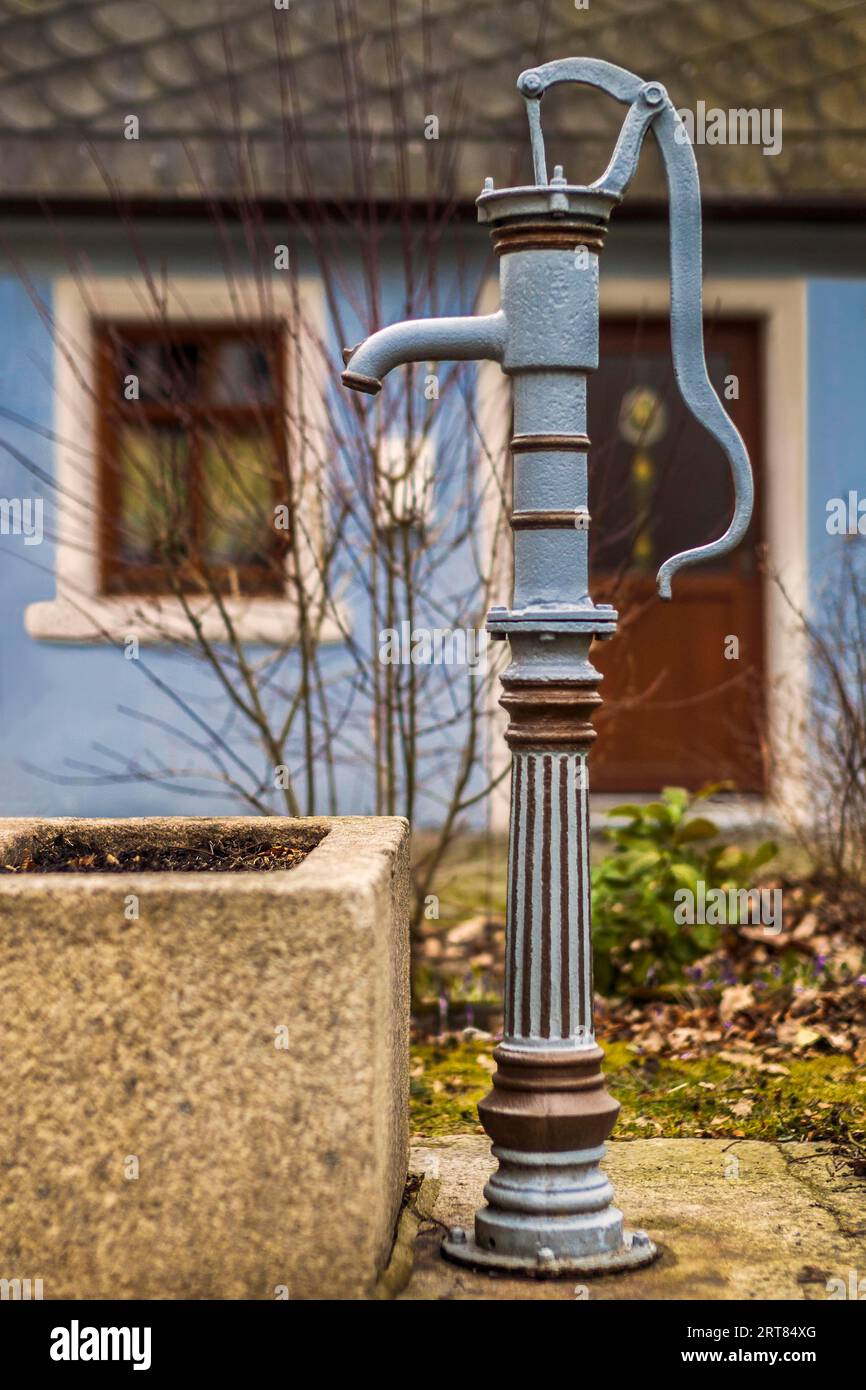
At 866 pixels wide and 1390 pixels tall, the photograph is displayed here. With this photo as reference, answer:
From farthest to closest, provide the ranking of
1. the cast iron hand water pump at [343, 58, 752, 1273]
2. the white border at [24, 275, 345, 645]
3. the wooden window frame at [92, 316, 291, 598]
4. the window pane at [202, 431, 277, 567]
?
the white border at [24, 275, 345, 645] < the wooden window frame at [92, 316, 291, 598] < the window pane at [202, 431, 277, 567] < the cast iron hand water pump at [343, 58, 752, 1273]

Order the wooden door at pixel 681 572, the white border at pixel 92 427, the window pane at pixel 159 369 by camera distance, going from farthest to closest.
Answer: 1. the wooden door at pixel 681 572
2. the white border at pixel 92 427
3. the window pane at pixel 159 369

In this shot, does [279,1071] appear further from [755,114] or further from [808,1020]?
[755,114]

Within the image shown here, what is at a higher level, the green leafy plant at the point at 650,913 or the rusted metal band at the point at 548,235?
the rusted metal band at the point at 548,235

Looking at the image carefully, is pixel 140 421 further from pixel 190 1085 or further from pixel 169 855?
pixel 190 1085

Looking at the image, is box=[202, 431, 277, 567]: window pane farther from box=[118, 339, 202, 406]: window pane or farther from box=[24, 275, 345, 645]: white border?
box=[24, 275, 345, 645]: white border

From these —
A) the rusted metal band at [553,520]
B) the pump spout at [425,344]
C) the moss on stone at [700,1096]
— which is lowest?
the moss on stone at [700,1096]

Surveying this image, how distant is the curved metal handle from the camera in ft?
11.0

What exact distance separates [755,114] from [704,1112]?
15.4 feet

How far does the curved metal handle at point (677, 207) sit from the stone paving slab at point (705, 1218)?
4.07 ft

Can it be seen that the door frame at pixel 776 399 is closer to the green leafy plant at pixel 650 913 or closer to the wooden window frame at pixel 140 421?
the wooden window frame at pixel 140 421

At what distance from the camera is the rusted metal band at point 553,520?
11.0ft

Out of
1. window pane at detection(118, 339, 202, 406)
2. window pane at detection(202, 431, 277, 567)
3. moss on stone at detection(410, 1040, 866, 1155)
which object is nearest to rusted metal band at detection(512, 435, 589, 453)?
moss on stone at detection(410, 1040, 866, 1155)

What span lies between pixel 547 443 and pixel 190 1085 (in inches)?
53.4

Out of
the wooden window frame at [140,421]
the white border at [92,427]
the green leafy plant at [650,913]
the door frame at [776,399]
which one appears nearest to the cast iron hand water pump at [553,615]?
the green leafy plant at [650,913]
